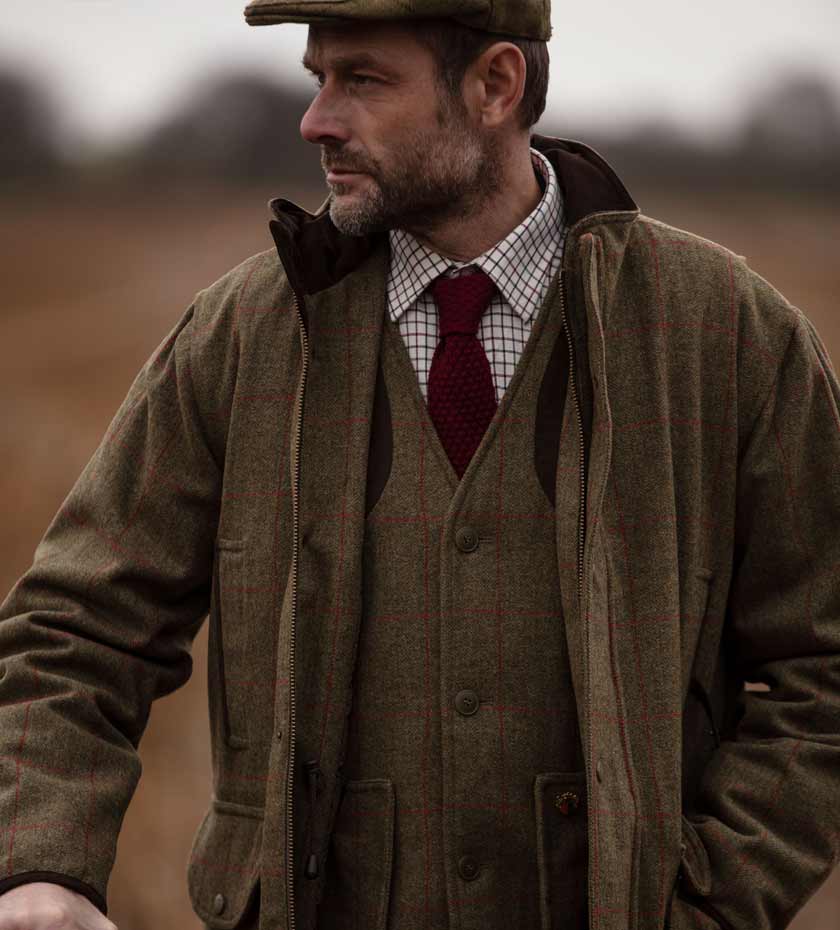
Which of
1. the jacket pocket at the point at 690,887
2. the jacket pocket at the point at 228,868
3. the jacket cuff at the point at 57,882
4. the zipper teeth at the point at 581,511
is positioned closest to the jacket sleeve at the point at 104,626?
the jacket cuff at the point at 57,882

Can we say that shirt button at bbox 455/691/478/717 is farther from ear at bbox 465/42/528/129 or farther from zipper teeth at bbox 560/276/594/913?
ear at bbox 465/42/528/129

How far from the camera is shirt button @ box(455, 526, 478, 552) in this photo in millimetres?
2094

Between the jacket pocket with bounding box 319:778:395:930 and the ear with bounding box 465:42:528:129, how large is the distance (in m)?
1.05

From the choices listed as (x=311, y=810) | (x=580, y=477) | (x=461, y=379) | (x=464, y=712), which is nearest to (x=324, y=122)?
(x=461, y=379)

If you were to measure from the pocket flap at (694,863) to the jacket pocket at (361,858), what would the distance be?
42 cm

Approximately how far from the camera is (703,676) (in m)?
2.23

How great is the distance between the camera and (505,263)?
7.40 ft

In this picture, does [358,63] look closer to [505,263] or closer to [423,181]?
[423,181]

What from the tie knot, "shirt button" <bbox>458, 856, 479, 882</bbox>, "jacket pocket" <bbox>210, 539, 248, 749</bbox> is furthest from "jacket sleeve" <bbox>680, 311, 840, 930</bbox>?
"jacket pocket" <bbox>210, 539, 248, 749</bbox>

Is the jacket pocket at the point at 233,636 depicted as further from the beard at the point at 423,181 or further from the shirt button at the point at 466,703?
the beard at the point at 423,181

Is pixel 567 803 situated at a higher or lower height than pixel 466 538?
lower

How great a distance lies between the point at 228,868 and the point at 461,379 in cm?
81

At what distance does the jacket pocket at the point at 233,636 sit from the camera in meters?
2.18

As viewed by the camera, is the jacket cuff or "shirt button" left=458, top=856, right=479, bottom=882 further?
"shirt button" left=458, top=856, right=479, bottom=882
